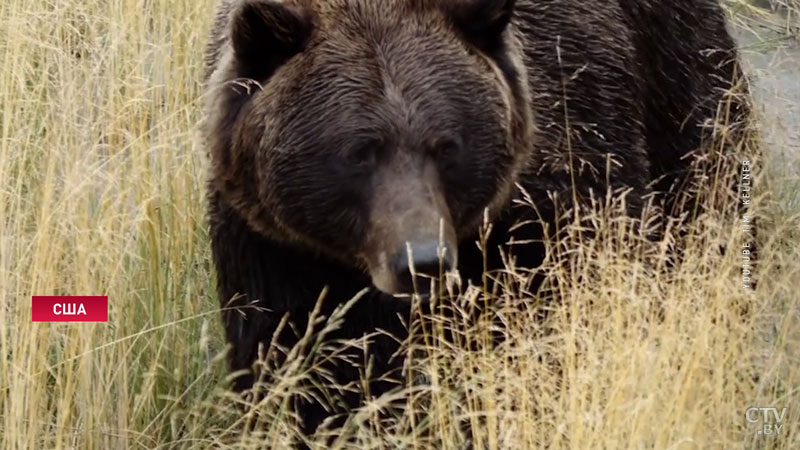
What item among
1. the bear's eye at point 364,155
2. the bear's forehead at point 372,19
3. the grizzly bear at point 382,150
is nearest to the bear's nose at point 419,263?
the grizzly bear at point 382,150

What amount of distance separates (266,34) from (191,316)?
1.21 meters

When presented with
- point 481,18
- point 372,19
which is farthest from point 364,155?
point 481,18

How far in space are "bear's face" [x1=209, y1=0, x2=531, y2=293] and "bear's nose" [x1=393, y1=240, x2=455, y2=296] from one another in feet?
0.05

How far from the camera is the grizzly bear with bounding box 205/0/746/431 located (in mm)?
4316

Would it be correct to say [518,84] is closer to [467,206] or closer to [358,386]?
[467,206]

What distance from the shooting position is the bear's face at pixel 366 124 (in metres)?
4.30

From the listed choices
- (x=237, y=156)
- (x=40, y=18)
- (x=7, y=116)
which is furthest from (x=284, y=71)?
(x=40, y=18)

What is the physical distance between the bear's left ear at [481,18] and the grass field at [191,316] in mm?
712

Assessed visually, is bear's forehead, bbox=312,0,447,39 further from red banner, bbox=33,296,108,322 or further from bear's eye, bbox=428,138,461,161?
red banner, bbox=33,296,108,322

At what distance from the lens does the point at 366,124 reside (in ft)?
14.1

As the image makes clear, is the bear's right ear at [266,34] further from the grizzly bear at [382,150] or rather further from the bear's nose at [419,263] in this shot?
the bear's nose at [419,263]

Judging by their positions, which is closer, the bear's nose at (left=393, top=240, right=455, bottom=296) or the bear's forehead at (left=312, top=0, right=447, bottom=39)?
the bear's nose at (left=393, top=240, right=455, bottom=296)

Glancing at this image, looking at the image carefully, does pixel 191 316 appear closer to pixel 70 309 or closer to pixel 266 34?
pixel 70 309

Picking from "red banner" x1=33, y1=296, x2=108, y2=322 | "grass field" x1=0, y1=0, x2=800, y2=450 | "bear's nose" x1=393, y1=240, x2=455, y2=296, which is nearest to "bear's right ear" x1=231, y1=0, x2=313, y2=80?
"grass field" x1=0, y1=0, x2=800, y2=450
